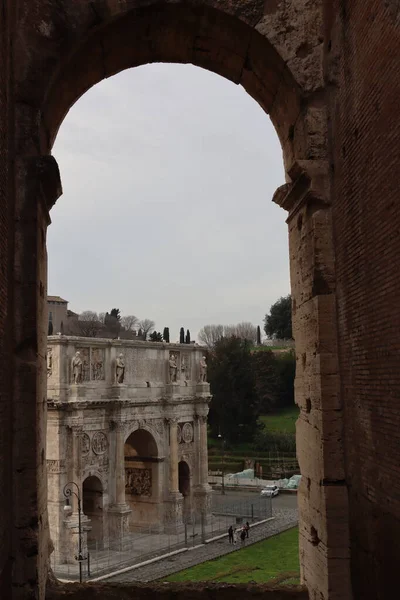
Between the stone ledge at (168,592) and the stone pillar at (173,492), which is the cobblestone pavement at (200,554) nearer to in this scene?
the stone pillar at (173,492)

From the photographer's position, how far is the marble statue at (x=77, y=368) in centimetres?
2422

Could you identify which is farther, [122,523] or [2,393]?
[122,523]

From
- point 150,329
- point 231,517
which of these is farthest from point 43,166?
point 150,329

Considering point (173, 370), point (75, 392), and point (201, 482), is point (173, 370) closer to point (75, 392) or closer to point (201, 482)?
point (201, 482)

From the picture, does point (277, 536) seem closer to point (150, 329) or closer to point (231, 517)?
point (231, 517)

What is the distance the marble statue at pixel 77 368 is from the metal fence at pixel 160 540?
19.0ft

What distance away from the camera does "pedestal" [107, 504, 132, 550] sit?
24.9 meters

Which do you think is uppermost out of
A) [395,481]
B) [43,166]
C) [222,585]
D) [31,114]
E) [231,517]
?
[31,114]

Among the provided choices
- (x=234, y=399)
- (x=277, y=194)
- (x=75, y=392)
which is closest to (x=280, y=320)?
(x=234, y=399)

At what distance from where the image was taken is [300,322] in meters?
6.43

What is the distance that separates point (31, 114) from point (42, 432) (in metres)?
2.77

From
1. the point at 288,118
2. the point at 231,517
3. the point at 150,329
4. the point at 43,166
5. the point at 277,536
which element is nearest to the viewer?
the point at 43,166

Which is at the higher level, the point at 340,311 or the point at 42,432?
the point at 340,311

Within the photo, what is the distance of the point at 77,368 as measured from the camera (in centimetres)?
2422
